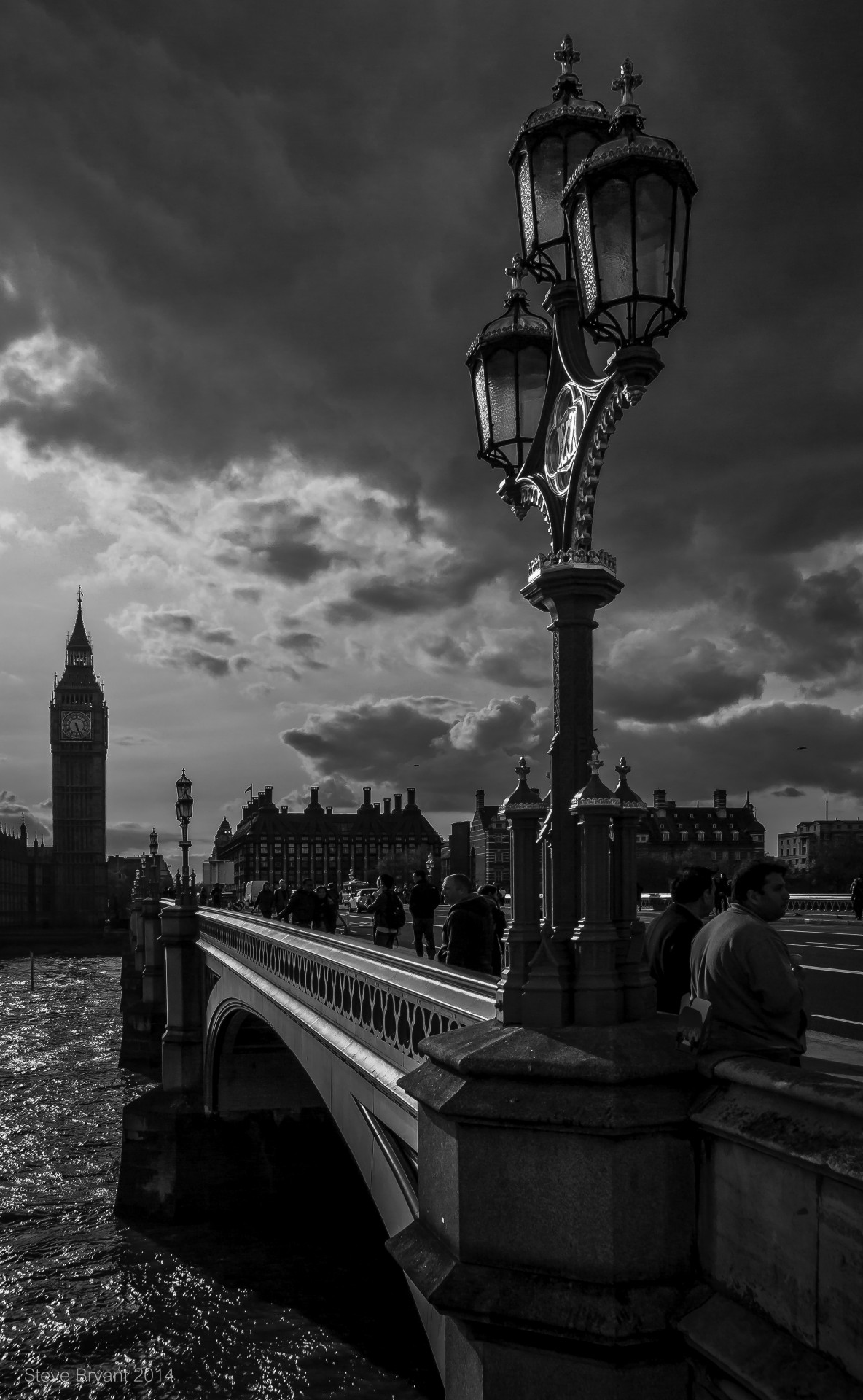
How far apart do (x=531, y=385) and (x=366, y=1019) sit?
6368 millimetres

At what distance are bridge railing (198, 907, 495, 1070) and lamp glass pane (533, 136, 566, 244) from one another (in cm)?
383

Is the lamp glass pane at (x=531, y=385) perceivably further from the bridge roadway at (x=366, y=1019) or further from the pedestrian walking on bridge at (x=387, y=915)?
the pedestrian walking on bridge at (x=387, y=915)

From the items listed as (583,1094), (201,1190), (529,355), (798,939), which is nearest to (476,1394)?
(583,1094)

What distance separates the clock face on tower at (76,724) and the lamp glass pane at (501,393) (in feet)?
617

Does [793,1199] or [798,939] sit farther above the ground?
[793,1199]

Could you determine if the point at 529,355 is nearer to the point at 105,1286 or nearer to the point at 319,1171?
the point at 105,1286

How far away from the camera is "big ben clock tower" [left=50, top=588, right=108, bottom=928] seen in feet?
562

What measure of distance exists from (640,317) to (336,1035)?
8709 millimetres

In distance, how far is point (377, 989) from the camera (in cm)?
982

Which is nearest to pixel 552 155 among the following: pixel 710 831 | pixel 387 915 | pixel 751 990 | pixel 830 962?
pixel 751 990

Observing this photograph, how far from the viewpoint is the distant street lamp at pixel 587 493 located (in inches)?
176

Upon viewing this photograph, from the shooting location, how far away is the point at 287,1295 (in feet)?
65.9

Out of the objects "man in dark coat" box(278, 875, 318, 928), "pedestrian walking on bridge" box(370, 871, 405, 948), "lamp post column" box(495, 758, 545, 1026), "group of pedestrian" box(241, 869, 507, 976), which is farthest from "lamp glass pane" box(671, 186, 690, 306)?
"man in dark coat" box(278, 875, 318, 928)

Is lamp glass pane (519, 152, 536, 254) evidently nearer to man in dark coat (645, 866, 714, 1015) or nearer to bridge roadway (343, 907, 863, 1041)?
man in dark coat (645, 866, 714, 1015)
